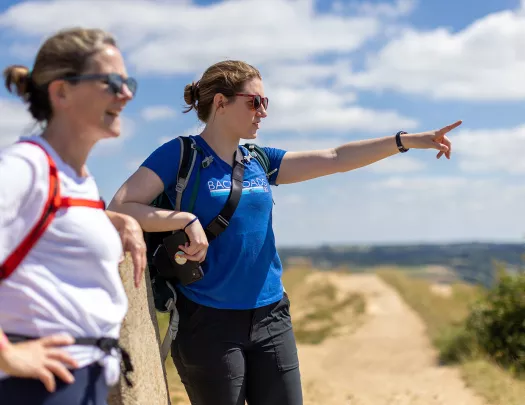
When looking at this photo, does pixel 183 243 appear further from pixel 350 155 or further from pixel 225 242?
pixel 350 155

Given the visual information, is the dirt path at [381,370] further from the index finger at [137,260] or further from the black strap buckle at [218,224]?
the index finger at [137,260]

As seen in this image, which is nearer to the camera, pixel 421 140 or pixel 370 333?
pixel 421 140

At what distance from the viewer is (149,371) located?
11.1ft

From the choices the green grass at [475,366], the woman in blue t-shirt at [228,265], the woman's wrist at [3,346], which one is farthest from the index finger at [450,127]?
the green grass at [475,366]

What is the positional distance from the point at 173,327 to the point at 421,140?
1599 mm

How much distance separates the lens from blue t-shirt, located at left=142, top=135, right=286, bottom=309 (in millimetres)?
3215

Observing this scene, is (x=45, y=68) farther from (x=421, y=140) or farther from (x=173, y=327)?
(x=421, y=140)

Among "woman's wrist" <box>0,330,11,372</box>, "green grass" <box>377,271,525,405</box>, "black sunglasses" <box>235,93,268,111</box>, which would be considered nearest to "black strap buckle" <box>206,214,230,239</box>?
"black sunglasses" <box>235,93,268,111</box>


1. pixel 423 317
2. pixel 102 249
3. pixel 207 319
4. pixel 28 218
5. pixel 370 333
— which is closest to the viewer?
pixel 28 218

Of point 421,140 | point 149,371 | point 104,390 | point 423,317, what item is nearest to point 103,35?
point 104,390

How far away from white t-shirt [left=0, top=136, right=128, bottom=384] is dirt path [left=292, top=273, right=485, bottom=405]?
7268mm

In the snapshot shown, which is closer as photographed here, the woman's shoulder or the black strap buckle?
the woman's shoulder

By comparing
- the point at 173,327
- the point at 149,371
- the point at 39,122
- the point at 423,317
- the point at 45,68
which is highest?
the point at 45,68

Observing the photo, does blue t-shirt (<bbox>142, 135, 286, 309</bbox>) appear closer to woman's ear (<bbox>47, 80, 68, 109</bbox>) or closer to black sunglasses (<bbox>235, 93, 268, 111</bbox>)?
black sunglasses (<bbox>235, 93, 268, 111</bbox>)
